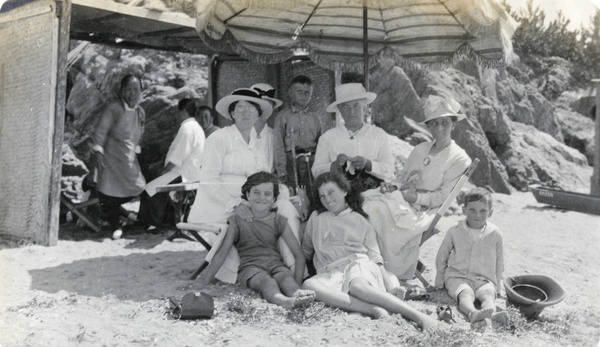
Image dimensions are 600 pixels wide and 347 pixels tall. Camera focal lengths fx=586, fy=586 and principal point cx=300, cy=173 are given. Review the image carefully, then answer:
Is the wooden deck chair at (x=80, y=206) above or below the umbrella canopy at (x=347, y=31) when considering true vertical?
below

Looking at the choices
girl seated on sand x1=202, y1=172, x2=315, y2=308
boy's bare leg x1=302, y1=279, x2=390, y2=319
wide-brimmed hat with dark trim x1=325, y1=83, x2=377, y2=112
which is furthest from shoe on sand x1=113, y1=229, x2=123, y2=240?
boy's bare leg x1=302, y1=279, x2=390, y2=319

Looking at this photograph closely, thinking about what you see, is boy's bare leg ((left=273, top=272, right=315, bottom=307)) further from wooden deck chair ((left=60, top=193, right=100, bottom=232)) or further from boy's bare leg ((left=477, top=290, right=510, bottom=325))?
wooden deck chair ((left=60, top=193, right=100, bottom=232))

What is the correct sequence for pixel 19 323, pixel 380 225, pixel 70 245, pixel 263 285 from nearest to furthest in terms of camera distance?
pixel 19 323 → pixel 263 285 → pixel 380 225 → pixel 70 245

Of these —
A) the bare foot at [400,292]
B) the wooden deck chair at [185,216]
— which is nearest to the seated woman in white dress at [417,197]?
the bare foot at [400,292]

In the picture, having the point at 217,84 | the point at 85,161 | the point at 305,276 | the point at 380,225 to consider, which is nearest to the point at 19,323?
the point at 305,276

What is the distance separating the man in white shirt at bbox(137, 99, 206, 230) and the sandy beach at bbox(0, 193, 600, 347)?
3.61ft

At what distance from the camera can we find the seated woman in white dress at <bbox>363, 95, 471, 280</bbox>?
16.8 ft

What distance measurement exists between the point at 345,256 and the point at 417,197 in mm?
1003

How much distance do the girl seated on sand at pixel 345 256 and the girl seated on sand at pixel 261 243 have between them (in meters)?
0.21

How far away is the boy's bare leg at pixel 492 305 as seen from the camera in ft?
13.2

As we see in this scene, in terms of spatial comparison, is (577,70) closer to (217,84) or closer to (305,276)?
(217,84)

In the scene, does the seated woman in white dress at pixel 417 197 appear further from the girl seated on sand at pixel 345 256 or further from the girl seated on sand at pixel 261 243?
the girl seated on sand at pixel 261 243

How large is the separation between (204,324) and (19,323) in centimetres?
127

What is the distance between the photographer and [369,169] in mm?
5504
